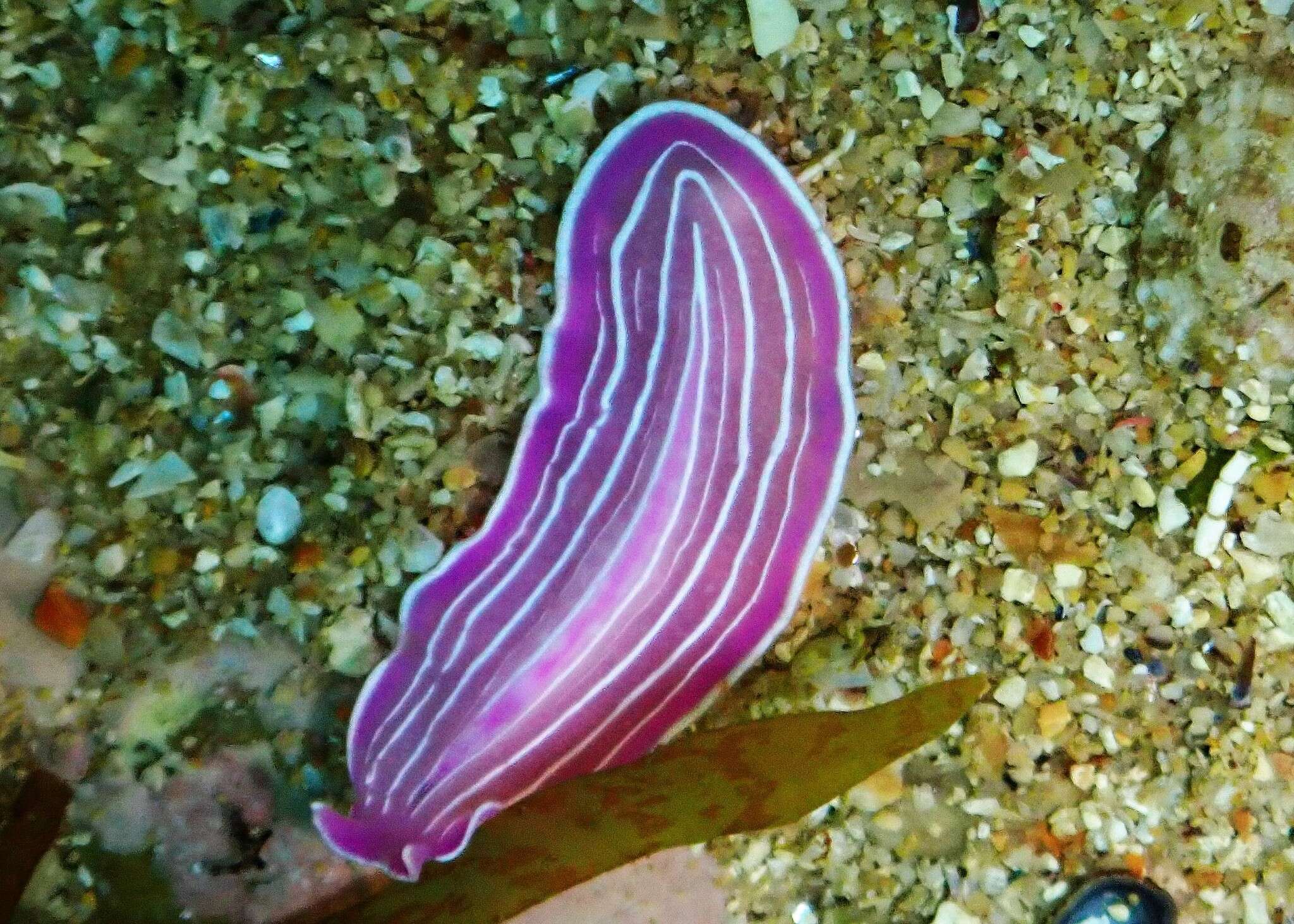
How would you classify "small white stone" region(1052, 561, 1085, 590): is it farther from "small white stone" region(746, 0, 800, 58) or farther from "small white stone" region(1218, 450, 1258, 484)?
"small white stone" region(746, 0, 800, 58)

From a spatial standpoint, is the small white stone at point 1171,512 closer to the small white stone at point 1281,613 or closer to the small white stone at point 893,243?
the small white stone at point 1281,613

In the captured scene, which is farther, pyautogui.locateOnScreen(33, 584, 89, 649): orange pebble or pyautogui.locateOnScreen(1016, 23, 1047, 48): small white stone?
pyautogui.locateOnScreen(1016, 23, 1047, 48): small white stone

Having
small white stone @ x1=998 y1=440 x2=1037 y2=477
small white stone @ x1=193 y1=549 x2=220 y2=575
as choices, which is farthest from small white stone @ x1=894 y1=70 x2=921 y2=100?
small white stone @ x1=193 y1=549 x2=220 y2=575

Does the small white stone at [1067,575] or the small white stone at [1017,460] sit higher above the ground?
the small white stone at [1017,460]

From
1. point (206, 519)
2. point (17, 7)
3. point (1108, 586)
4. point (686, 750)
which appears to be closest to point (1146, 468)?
point (1108, 586)

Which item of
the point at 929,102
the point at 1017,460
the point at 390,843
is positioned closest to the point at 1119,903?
the point at 1017,460

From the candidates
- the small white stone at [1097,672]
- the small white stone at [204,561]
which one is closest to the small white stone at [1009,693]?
Result: the small white stone at [1097,672]
